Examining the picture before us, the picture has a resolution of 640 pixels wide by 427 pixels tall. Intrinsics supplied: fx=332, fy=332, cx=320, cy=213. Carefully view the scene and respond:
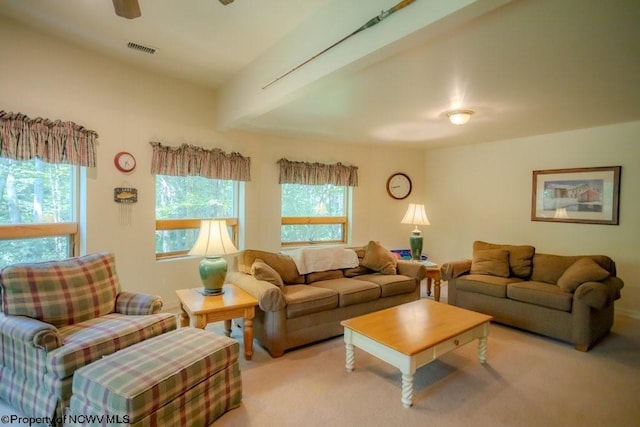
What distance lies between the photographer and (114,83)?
3.36 m

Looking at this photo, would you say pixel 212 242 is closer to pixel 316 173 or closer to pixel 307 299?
pixel 307 299

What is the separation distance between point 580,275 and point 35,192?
5.08 metres

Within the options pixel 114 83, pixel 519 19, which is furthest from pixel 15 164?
pixel 519 19

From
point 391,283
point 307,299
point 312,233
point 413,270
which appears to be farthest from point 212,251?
point 312,233

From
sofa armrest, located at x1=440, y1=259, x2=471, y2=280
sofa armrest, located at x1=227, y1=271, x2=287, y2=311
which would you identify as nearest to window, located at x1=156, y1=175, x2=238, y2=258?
sofa armrest, located at x1=227, y1=271, x2=287, y2=311

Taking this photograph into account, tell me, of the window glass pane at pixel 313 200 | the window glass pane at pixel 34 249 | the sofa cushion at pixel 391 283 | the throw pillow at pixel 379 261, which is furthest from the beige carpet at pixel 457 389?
the window glass pane at pixel 313 200

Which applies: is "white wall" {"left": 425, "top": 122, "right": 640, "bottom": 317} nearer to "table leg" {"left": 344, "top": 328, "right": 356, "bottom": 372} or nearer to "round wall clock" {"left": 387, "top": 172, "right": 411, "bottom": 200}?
"round wall clock" {"left": 387, "top": 172, "right": 411, "bottom": 200}

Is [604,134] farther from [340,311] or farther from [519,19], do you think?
[340,311]

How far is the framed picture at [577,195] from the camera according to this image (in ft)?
13.1

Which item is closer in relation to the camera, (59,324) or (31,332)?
(31,332)

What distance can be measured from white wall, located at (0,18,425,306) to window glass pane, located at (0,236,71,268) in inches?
7.8

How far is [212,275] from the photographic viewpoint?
2887mm

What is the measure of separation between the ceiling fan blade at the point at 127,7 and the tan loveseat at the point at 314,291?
2061mm

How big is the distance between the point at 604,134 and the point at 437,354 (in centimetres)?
371
